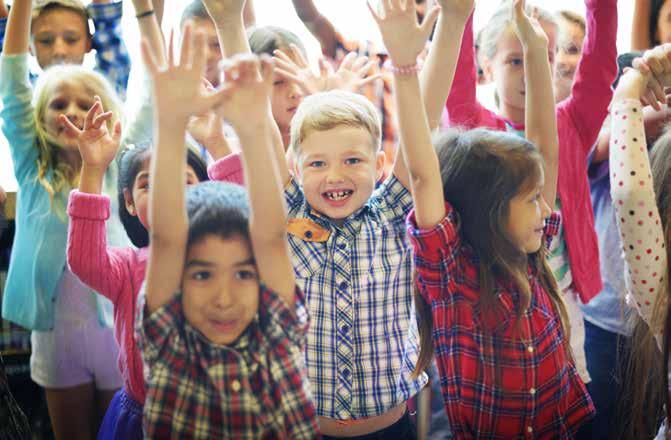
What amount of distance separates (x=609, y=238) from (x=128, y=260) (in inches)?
44.1

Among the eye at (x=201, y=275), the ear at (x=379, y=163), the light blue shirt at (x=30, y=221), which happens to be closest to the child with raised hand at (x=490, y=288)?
the ear at (x=379, y=163)

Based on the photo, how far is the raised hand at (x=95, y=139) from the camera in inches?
52.9

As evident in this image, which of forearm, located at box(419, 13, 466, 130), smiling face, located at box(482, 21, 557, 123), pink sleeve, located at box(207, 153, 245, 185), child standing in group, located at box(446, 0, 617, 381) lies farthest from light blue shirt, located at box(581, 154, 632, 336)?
pink sleeve, located at box(207, 153, 245, 185)

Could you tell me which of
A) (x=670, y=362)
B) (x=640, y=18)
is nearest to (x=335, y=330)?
(x=670, y=362)

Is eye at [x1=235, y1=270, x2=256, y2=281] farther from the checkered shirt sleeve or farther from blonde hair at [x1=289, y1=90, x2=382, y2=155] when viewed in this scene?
the checkered shirt sleeve

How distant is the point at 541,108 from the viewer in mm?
1526

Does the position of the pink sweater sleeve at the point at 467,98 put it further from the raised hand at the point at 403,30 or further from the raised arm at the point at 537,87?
the raised hand at the point at 403,30

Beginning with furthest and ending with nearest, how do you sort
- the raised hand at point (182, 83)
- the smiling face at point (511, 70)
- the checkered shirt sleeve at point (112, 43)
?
the smiling face at point (511, 70)
the checkered shirt sleeve at point (112, 43)
the raised hand at point (182, 83)

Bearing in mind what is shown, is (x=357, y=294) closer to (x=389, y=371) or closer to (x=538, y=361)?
(x=389, y=371)

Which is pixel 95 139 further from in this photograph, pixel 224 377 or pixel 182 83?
pixel 224 377

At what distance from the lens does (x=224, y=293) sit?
Result: 4.16ft

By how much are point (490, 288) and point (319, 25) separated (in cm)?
68

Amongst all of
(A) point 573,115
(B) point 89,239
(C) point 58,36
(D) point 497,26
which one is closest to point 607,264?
(A) point 573,115

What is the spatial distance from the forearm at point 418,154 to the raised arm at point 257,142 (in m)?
0.23
